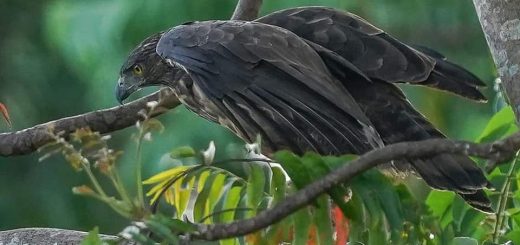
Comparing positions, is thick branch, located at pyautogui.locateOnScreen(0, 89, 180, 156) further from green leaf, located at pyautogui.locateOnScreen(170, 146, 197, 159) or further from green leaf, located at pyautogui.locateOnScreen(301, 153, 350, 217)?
green leaf, located at pyautogui.locateOnScreen(301, 153, 350, 217)

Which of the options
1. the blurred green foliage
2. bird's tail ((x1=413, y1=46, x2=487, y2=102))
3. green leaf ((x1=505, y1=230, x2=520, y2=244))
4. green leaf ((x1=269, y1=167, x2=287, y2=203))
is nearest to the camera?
green leaf ((x1=269, y1=167, x2=287, y2=203))

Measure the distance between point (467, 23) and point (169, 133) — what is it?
4.19ft

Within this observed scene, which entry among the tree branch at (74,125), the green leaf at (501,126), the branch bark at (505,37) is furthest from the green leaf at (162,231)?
the tree branch at (74,125)

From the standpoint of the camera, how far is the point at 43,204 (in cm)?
525

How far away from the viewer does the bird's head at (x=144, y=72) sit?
6.73 feet

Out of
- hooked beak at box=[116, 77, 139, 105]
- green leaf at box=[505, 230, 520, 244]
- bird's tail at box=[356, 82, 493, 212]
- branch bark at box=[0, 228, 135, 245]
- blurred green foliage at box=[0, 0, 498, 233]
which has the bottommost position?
blurred green foliage at box=[0, 0, 498, 233]

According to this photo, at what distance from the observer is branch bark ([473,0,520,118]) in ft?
5.03

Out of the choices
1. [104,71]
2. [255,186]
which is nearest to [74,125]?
[255,186]

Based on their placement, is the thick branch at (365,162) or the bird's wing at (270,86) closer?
the thick branch at (365,162)

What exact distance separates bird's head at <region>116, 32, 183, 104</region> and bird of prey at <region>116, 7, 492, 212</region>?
34 mm

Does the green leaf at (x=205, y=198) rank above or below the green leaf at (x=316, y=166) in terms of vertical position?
below

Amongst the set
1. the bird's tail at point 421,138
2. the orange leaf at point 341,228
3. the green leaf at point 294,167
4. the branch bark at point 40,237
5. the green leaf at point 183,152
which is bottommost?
the branch bark at point 40,237

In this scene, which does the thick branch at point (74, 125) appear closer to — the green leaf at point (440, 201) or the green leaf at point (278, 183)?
the green leaf at point (440, 201)

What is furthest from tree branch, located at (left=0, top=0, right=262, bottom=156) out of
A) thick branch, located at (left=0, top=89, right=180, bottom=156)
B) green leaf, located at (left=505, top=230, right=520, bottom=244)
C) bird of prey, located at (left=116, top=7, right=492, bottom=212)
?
green leaf, located at (left=505, top=230, right=520, bottom=244)
